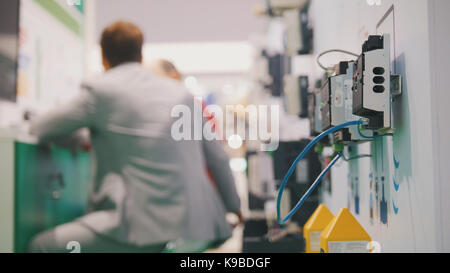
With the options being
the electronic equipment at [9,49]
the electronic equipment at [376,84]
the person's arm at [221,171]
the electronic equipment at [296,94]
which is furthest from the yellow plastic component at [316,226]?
the electronic equipment at [9,49]

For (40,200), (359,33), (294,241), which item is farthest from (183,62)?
(294,241)

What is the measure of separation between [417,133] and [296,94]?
46.6 inches

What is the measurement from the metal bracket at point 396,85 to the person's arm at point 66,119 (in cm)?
80

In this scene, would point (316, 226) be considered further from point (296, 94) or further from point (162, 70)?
point (296, 94)

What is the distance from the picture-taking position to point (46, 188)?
54.3 inches

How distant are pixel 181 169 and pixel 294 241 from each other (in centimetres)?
63

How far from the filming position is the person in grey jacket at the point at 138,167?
112cm

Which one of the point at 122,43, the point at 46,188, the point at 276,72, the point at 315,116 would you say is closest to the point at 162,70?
the point at 122,43

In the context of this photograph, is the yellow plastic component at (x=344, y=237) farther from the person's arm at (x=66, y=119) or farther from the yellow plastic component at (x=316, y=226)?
the person's arm at (x=66, y=119)

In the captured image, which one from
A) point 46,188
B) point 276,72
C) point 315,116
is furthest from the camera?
point 276,72

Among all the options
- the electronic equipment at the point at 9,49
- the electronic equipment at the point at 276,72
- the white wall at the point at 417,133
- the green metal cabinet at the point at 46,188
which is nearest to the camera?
the white wall at the point at 417,133
